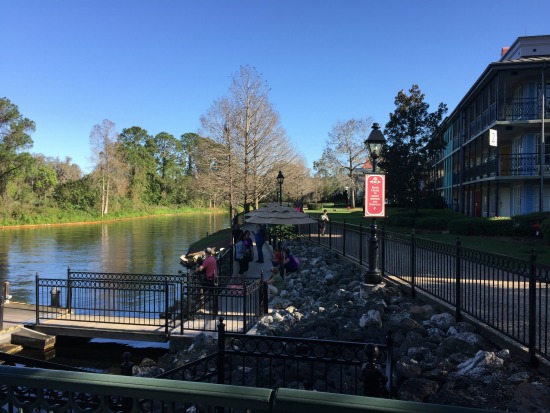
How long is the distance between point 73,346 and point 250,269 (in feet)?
25.7

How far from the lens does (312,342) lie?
12.5 ft

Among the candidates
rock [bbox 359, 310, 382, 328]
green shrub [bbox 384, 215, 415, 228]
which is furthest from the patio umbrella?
green shrub [bbox 384, 215, 415, 228]

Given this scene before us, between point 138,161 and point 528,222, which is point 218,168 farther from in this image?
point 138,161

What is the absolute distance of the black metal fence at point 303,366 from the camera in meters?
3.25

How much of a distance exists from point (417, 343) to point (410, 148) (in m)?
27.5

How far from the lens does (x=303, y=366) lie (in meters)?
5.73

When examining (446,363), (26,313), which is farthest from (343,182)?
(446,363)

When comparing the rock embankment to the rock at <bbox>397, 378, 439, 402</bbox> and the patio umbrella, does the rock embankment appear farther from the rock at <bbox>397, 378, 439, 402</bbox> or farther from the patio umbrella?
the patio umbrella

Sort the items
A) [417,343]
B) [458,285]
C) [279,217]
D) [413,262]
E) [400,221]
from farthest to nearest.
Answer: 1. [400,221]
2. [279,217]
3. [413,262]
4. [458,285]
5. [417,343]

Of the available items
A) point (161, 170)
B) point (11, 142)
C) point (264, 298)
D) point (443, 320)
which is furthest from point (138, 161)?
point (443, 320)

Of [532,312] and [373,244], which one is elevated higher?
[373,244]

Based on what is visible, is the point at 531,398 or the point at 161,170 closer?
the point at 531,398

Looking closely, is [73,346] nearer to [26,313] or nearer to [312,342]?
[26,313]

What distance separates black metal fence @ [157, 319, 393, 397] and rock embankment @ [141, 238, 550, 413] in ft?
1.58
